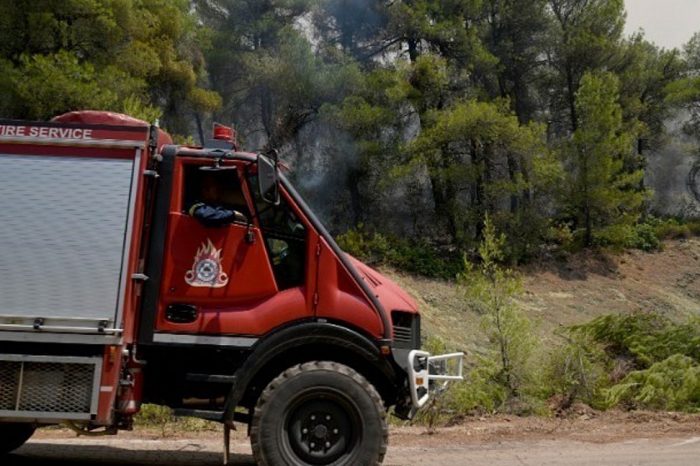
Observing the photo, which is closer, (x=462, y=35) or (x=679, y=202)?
(x=462, y=35)

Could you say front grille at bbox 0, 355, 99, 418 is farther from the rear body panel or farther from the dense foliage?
the dense foliage

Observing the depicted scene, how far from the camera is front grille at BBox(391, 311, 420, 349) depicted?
23.1 feet

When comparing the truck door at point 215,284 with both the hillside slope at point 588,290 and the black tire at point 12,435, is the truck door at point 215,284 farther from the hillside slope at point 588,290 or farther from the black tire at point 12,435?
the hillside slope at point 588,290

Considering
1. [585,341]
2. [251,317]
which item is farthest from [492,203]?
[251,317]

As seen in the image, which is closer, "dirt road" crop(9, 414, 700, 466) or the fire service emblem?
the fire service emblem

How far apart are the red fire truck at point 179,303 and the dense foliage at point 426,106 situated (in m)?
21.1

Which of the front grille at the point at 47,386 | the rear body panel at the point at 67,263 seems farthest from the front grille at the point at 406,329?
the front grille at the point at 47,386

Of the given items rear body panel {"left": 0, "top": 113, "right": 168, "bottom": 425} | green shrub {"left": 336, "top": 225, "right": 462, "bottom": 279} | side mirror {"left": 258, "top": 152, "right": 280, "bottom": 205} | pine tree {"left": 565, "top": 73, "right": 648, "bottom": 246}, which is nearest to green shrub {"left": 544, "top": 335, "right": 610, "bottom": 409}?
side mirror {"left": 258, "top": 152, "right": 280, "bottom": 205}

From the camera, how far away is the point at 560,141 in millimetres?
34375

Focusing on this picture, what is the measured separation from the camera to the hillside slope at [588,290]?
25.1 m

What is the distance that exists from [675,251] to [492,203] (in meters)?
10.9

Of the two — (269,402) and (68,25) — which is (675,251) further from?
(269,402)

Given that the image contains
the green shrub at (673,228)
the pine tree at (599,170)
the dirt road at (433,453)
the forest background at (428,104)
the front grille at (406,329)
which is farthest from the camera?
the green shrub at (673,228)

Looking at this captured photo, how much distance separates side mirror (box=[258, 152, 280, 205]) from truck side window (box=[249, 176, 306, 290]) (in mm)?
181
